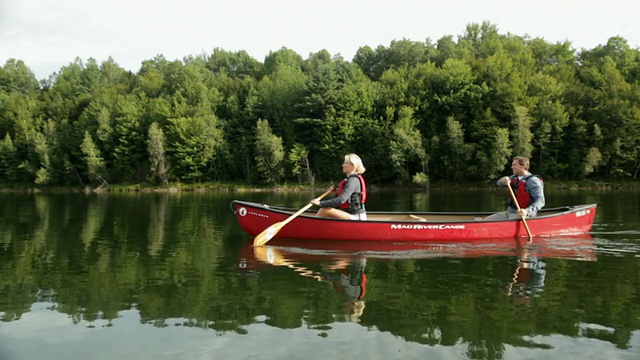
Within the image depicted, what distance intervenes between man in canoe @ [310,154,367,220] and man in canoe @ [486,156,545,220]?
3.29 meters

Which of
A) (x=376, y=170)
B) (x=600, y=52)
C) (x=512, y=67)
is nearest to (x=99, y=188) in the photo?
(x=376, y=170)

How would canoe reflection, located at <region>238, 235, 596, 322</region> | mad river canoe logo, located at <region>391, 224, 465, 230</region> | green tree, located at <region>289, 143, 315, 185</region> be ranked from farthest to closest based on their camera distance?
green tree, located at <region>289, 143, 315, 185</region>
mad river canoe logo, located at <region>391, 224, 465, 230</region>
canoe reflection, located at <region>238, 235, 596, 322</region>

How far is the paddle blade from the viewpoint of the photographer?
12.0 m

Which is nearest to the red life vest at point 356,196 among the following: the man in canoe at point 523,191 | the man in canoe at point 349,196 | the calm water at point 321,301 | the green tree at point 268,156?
the man in canoe at point 349,196

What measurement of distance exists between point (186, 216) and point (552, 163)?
40125 millimetres

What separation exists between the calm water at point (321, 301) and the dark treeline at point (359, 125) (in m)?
39.1

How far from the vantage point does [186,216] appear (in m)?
20.6

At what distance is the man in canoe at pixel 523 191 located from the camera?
12.3 meters

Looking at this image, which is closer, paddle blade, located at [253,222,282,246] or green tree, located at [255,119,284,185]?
paddle blade, located at [253,222,282,246]

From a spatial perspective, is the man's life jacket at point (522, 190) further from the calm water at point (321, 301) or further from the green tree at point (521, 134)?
the green tree at point (521, 134)

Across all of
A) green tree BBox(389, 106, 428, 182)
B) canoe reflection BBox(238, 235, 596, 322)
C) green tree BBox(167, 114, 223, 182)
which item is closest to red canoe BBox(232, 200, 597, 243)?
canoe reflection BBox(238, 235, 596, 322)

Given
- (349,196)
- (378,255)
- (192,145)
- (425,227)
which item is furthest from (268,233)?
(192,145)

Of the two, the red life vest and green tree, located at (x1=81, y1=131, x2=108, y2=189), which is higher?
green tree, located at (x1=81, y1=131, x2=108, y2=189)

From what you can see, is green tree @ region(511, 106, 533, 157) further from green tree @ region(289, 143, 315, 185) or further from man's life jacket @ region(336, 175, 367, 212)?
man's life jacket @ region(336, 175, 367, 212)
